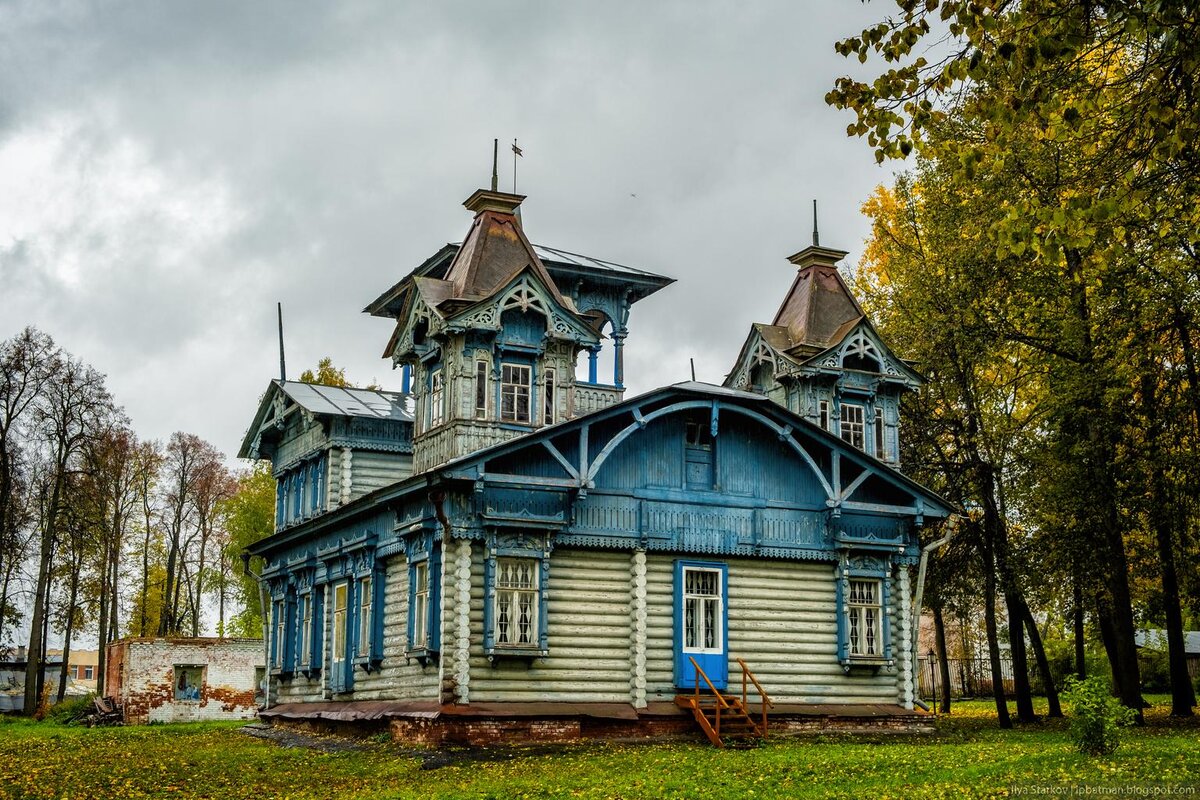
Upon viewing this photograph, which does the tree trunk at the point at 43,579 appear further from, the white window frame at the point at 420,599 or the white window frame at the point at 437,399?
the white window frame at the point at 420,599

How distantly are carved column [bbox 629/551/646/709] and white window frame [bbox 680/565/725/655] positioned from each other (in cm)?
104

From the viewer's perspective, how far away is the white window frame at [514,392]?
92.8 feet

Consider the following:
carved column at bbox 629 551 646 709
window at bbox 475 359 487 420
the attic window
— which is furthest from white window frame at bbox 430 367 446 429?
the attic window

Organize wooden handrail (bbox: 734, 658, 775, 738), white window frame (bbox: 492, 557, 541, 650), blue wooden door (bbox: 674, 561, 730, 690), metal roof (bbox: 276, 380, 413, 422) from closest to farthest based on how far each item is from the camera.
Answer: wooden handrail (bbox: 734, 658, 775, 738), white window frame (bbox: 492, 557, 541, 650), blue wooden door (bbox: 674, 561, 730, 690), metal roof (bbox: 276, 380, 413, 422)

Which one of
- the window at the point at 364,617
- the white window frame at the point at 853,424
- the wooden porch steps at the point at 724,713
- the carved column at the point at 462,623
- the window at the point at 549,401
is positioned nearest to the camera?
the carved column at the point at 462,623

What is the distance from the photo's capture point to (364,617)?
29.2 metres

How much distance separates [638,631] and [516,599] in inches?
99.5

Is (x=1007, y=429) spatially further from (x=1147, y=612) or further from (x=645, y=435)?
(x=1147, y=612)

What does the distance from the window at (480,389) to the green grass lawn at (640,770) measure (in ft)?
22.9

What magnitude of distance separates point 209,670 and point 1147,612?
32056mm

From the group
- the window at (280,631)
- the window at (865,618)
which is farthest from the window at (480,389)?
the window at (280,631)

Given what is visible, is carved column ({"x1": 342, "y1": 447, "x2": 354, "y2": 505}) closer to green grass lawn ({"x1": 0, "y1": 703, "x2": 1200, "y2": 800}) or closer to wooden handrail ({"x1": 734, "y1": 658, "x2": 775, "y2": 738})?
green grass lawn ({"x1": 0, "y1": 703, "x2": 1200, "y2": 800})

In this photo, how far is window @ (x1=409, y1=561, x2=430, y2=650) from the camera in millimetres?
25703

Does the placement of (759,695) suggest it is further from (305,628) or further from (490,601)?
(305,628)
